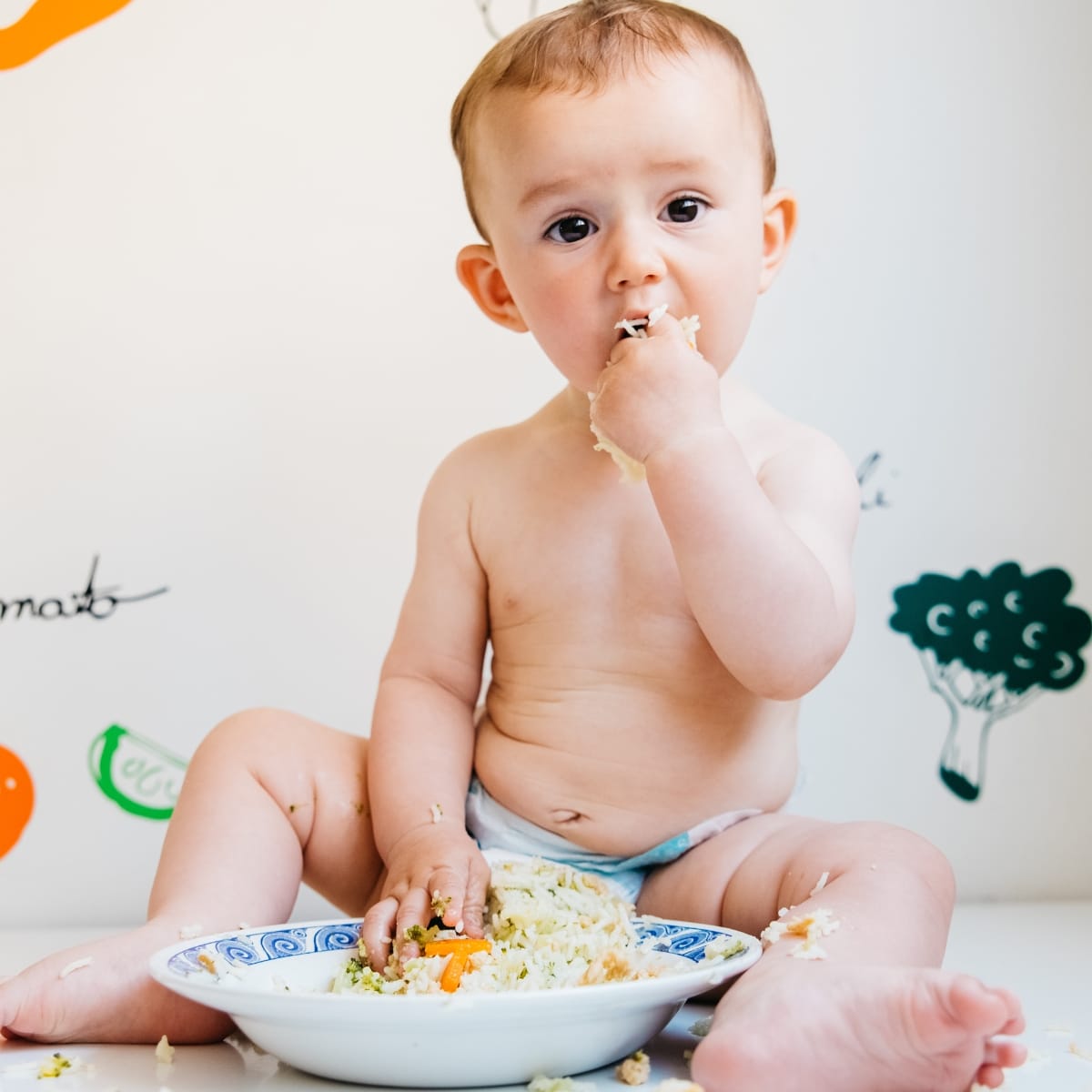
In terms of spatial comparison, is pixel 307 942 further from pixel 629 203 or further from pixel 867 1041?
pixel 629 203

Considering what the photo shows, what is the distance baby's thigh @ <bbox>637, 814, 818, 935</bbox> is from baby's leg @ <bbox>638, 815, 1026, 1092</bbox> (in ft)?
0.09

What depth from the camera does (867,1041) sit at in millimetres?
649

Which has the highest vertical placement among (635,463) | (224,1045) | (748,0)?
(748,0)

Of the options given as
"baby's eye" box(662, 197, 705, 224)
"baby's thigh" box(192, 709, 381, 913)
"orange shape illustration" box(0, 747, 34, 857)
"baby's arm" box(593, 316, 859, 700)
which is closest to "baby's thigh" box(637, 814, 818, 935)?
"baby's arm" box(593, 316, 859, 700)

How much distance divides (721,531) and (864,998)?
0.31 metres

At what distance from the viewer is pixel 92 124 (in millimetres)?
1447

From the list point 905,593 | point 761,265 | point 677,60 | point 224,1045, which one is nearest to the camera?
point 224,1045

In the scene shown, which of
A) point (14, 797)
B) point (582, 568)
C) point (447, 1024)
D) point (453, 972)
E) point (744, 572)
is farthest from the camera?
point (14, 797)

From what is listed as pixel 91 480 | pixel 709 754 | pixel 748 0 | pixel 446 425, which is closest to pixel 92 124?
pixel 91 480

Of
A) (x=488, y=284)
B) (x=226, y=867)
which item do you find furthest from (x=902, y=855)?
(x=488, y=284)

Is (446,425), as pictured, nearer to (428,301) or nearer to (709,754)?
(428,301)

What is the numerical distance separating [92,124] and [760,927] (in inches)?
42.8

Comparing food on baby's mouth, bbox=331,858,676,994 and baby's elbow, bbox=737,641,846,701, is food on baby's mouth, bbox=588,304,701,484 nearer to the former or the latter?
baby's elbow, bbox=737,641,846,701

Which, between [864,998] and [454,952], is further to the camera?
[454,952]
